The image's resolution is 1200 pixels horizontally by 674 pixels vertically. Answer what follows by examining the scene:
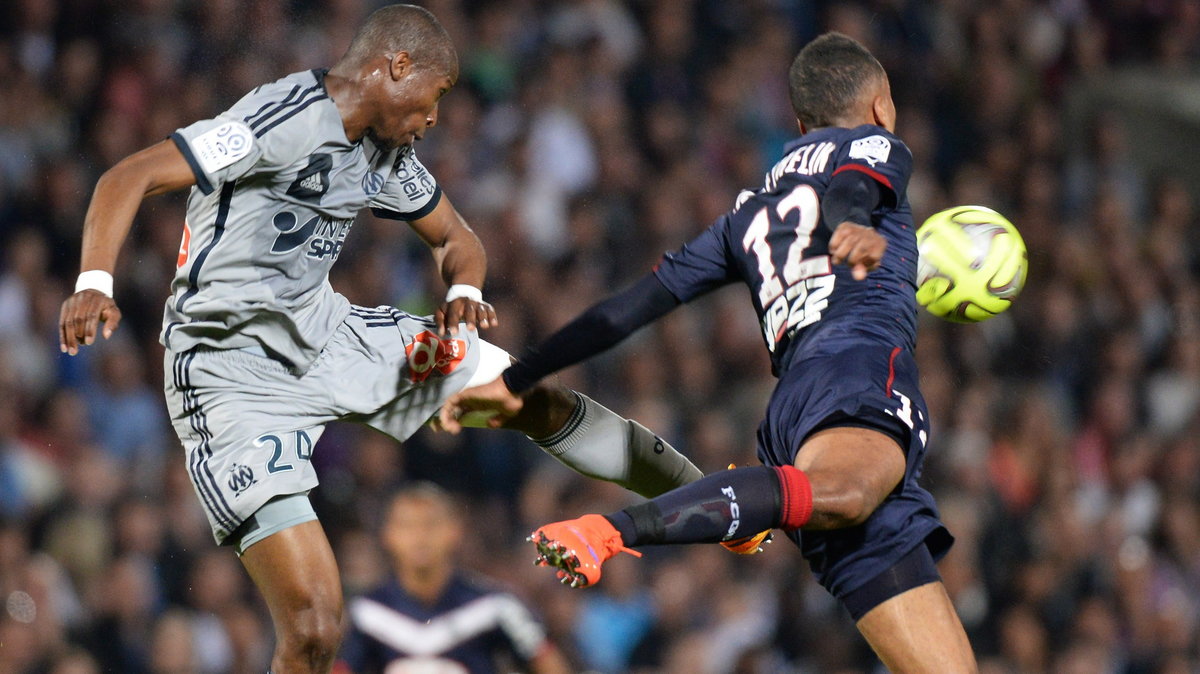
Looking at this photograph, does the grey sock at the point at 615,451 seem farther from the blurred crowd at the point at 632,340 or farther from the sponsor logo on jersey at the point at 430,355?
the blurred crowd at the point at 632,340

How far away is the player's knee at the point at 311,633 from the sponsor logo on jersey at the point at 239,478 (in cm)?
38

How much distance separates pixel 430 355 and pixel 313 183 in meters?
0.68

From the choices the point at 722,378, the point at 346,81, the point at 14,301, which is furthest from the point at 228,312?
the point at 722,378

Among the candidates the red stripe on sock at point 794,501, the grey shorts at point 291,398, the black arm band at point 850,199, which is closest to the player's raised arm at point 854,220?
the black arm band at point 850,199

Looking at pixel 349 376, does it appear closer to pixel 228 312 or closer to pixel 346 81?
pixel 228 312

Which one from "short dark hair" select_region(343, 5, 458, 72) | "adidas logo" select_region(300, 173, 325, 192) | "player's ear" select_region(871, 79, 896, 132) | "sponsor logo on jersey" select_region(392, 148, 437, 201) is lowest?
"sponsor logo on jersey" select_region(392, 148, 437, 201)

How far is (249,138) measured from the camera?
384cm

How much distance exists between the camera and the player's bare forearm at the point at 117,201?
3625mm

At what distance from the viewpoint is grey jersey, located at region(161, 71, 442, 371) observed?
12.7ft

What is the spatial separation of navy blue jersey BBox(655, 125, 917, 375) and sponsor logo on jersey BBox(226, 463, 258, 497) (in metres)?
1.29

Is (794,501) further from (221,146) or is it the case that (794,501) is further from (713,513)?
(221,146)

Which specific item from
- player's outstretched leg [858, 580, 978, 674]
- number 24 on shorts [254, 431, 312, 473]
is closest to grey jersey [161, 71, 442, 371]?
number 24 on shorts [254, 431, 312, 473]

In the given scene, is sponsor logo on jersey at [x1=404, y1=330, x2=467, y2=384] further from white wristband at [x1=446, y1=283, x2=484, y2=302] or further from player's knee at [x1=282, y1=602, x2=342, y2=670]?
player's knee at [x1=282, y1=602, x2=342, y2=670]

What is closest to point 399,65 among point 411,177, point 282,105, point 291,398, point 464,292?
point 282,105
